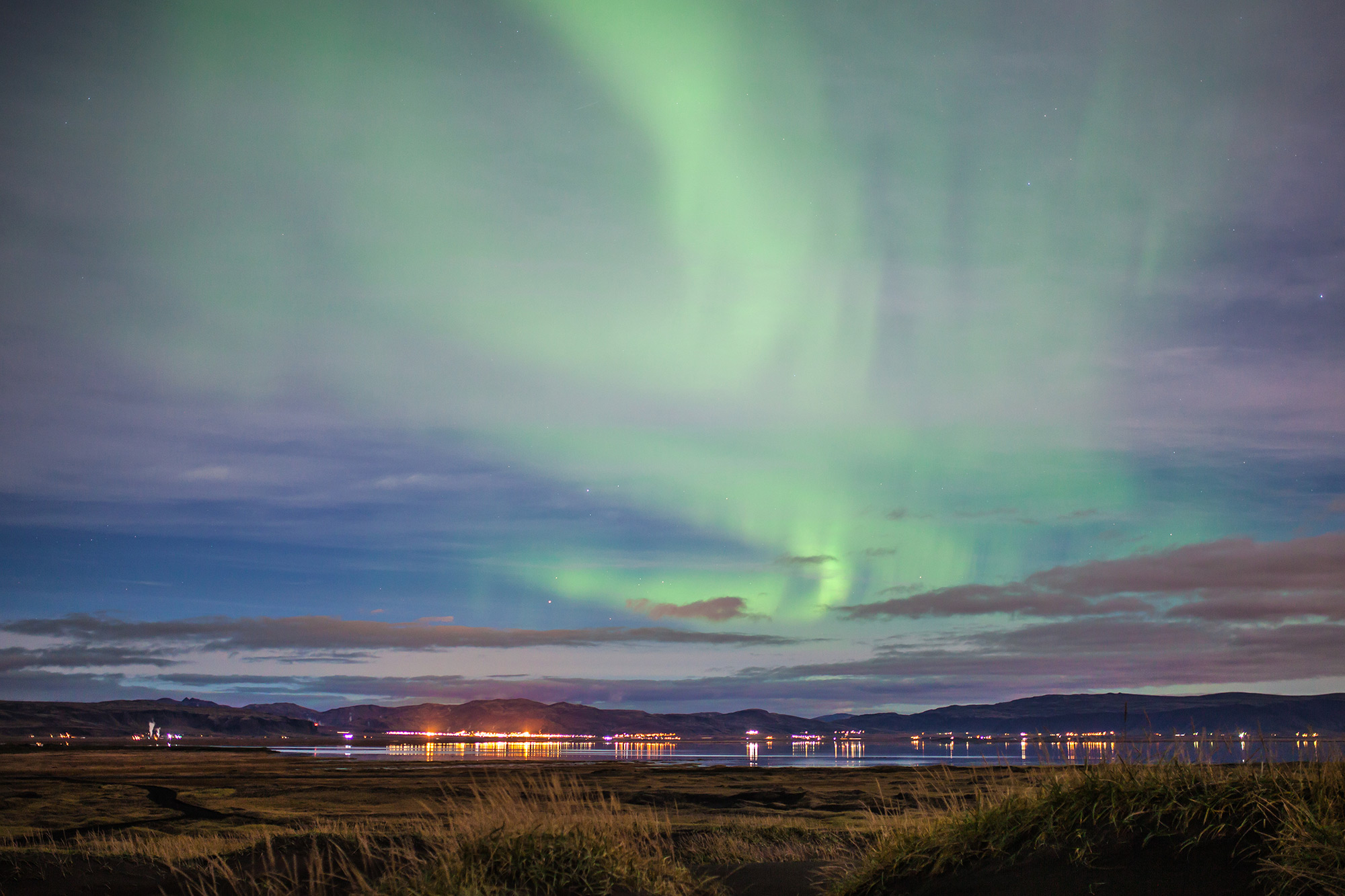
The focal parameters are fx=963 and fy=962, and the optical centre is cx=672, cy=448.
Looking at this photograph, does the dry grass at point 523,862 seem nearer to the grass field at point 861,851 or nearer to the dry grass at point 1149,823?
the grass field at point 861,851

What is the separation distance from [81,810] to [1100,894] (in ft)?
138

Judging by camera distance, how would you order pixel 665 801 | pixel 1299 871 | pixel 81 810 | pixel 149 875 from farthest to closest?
pixel 665 801 < pixel 81 810 < pixel 149 875 < pixel 1299 871

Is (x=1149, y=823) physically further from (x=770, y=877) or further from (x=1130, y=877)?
(x=770, y=877)

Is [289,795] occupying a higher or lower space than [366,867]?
lower

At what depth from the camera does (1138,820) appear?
859 cm

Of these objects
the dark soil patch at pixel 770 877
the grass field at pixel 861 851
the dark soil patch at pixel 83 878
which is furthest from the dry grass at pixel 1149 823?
the dark soil patch at pixel 83 878

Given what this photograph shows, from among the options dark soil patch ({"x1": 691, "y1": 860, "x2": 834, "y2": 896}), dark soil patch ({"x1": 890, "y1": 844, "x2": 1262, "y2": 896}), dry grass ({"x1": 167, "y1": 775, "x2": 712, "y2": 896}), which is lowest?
dark soil patch ({"x1": 691, "y1": 860, "x2": 834, "y2": 896})

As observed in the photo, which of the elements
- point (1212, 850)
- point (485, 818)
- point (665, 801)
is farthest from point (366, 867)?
point (665, 801)

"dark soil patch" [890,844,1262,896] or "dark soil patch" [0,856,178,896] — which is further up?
"dark soil patch" [890,844,1262,896]

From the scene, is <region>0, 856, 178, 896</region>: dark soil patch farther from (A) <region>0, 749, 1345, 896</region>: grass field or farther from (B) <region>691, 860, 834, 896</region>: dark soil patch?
(B) <region>691, 860, 834, 896</region>: dark soil patch

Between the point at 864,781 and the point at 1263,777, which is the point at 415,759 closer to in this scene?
the point at 864,781

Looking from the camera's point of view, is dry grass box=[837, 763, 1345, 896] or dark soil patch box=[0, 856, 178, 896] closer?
dry grass box=[837, 763, 1345, 896]

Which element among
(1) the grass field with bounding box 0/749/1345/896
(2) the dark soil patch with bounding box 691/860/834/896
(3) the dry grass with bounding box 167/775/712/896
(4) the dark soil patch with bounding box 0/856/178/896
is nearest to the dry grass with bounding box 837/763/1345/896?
(1) the grass field with bounding box 0/749/1345/896

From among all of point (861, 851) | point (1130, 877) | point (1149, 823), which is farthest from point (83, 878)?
point (1149, 823)
